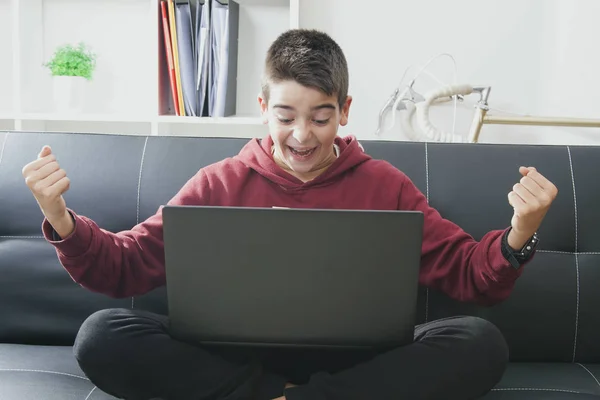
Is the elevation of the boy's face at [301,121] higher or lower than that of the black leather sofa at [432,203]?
higher

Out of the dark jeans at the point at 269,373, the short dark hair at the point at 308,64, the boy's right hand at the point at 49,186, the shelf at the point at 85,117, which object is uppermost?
the short dark hair at the point at 308,64

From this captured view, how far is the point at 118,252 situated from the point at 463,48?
135 cm

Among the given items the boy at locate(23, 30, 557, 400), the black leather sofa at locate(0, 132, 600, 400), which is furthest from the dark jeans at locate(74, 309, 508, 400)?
the black leather sofa at locate(0, 132, 600, 400)

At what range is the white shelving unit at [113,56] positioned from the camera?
2260 millimetres

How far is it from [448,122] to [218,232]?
135cm

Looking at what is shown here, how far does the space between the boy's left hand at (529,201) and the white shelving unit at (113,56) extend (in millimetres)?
1129

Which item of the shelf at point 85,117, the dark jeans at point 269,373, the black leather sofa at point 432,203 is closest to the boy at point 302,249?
the dark jeans at point 269,373

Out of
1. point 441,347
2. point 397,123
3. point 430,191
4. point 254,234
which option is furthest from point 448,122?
point 254,234

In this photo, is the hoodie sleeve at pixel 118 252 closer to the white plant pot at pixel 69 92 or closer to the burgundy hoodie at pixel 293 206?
the burgundy hoodie at pixel 293 206

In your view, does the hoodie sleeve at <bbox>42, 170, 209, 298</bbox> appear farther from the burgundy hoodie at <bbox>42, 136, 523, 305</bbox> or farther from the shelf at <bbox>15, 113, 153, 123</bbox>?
the shelf at <bbox>15, 113, 153, 123</bbox>

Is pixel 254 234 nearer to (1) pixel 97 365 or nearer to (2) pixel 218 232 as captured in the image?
(2) pixel 218 232

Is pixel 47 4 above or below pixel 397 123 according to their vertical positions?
above

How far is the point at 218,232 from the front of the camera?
108cm

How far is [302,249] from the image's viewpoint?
1.08 m
